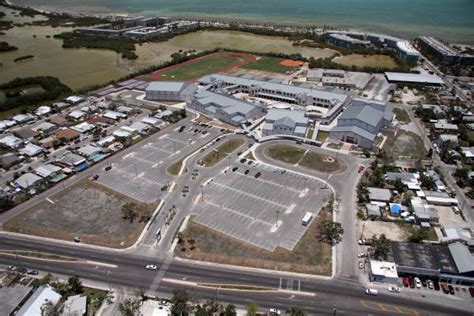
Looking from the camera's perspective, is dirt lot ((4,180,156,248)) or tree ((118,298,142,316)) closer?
tree ((118,298,142,316))

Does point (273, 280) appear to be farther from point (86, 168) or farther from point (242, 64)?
point (242, 64)

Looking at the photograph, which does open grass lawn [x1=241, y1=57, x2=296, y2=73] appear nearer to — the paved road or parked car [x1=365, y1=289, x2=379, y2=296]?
the paved road

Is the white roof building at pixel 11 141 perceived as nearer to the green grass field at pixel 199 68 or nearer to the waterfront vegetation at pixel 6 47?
the green grass field at pixel 199 68

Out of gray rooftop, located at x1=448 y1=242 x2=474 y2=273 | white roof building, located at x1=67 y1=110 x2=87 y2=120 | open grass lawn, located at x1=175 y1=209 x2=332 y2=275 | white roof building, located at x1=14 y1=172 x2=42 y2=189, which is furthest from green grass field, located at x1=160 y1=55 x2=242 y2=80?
gray rooftop, located at x1=448 y1=242 x2=474 y2=273

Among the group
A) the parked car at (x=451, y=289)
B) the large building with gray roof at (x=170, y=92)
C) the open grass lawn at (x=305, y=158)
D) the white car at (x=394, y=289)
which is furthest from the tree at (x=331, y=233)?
the large building with gray roof at (x=170, y=92)

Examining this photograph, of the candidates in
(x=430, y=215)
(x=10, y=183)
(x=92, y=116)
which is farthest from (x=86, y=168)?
(x=430, y=215)

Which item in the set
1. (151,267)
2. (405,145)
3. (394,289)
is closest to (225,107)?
(405,145)

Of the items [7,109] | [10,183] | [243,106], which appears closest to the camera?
[10,183]
